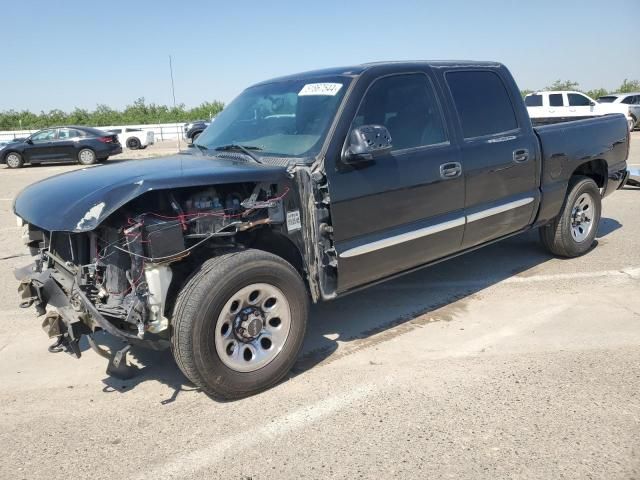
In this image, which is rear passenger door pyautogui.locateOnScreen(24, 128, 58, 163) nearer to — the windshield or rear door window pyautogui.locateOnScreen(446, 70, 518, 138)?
the windshield

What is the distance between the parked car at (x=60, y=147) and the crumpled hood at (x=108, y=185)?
1833 centimetres

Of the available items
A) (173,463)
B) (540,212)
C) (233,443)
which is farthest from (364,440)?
(540,212)

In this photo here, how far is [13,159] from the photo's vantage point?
20812mm

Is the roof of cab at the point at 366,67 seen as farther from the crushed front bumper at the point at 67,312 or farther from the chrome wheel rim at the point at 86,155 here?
the chrome wheel rim at the point at 86,155

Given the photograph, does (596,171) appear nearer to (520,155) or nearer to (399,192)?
(520,155)

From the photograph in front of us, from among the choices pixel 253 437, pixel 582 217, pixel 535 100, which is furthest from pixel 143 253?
pixel 535 100

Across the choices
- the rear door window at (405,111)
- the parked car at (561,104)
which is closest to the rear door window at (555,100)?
the parked car at (561,104)

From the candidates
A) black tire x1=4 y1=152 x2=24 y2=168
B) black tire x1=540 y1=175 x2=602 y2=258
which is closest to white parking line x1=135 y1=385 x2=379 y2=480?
black tire x1=540 y1=175 x2=602 y2=258

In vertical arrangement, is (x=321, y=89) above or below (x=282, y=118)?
above

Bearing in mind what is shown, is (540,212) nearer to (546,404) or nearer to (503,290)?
(503,290)

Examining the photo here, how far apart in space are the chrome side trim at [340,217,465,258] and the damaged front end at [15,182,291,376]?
1.86 feet

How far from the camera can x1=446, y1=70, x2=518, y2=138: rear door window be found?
4.43 m

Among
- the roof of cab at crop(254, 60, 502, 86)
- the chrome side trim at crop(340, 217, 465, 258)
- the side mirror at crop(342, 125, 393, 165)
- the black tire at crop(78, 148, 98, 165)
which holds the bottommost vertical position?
the chrome side trim at crop(340, 217, 465, 258)

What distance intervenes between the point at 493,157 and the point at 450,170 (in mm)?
590
